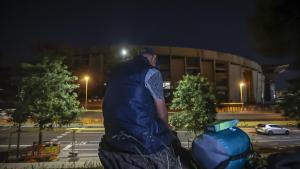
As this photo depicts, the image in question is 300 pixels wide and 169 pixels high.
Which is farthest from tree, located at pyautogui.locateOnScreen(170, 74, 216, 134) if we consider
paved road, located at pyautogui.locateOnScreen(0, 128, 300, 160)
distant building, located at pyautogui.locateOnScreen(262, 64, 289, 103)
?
distant building, located at pyautogui.locateOnScreen(262, 64, 289, 103)

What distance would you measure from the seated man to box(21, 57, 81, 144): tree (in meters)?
21.6

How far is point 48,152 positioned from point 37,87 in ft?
15.2

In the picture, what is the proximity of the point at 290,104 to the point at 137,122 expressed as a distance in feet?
34.3

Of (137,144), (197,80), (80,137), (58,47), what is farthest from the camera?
(80,137)

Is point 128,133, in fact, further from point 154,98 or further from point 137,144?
point 154,98

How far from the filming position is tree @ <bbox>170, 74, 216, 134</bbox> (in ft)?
83.9

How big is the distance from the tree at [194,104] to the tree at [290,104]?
13.6m

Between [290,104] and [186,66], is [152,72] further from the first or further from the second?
[186,66]

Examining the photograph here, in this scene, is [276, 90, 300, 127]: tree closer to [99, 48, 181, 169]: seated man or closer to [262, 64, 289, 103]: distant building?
[99, 48, 181, 169]: seated man

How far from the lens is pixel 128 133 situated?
2201mm

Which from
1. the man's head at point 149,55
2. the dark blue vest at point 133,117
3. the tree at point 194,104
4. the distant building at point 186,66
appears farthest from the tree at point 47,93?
the distant building at point 186,66

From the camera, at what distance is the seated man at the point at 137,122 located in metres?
2.20

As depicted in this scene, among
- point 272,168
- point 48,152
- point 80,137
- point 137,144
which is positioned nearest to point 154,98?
point 137,144

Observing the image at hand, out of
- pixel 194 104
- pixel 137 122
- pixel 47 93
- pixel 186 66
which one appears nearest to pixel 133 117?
pixel 137 122
